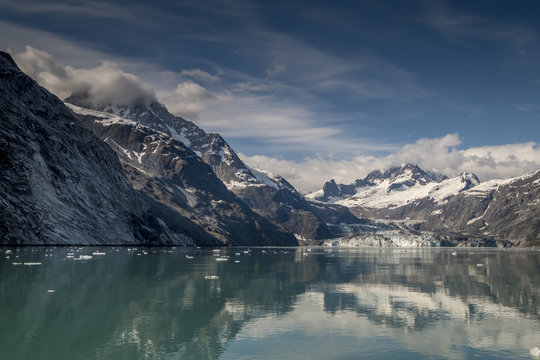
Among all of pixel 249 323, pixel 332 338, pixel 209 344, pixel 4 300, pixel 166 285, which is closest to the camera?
pixel 209 344

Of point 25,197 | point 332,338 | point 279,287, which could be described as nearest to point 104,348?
point 332,338

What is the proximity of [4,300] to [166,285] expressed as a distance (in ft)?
78.4

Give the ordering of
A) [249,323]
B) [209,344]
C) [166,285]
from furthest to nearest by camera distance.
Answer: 1. [166,285]
2. [249,323]
3. [209,344]

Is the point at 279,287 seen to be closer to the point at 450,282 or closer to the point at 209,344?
the point at 450,282

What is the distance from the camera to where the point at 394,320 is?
148 feet

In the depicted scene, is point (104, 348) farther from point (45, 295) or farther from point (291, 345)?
point (45, 295)

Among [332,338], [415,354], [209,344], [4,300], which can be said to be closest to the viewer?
[415,354]

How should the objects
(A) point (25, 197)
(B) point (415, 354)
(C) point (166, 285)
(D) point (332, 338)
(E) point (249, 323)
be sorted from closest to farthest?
(B) point (415, 354) < (D) point (332, 338) < (E) point (249, 323) < (C) point (166, 285) < (A) point (25, 197)

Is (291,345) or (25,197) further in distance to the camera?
(25,197)

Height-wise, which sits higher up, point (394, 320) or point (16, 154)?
point (16, 154)

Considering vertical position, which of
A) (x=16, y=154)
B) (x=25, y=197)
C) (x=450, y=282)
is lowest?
(x=450, y=282)

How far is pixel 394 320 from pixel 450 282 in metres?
42.6

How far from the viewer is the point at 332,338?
37.5 meters

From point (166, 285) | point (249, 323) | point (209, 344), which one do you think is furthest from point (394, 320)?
point (166, 285)
